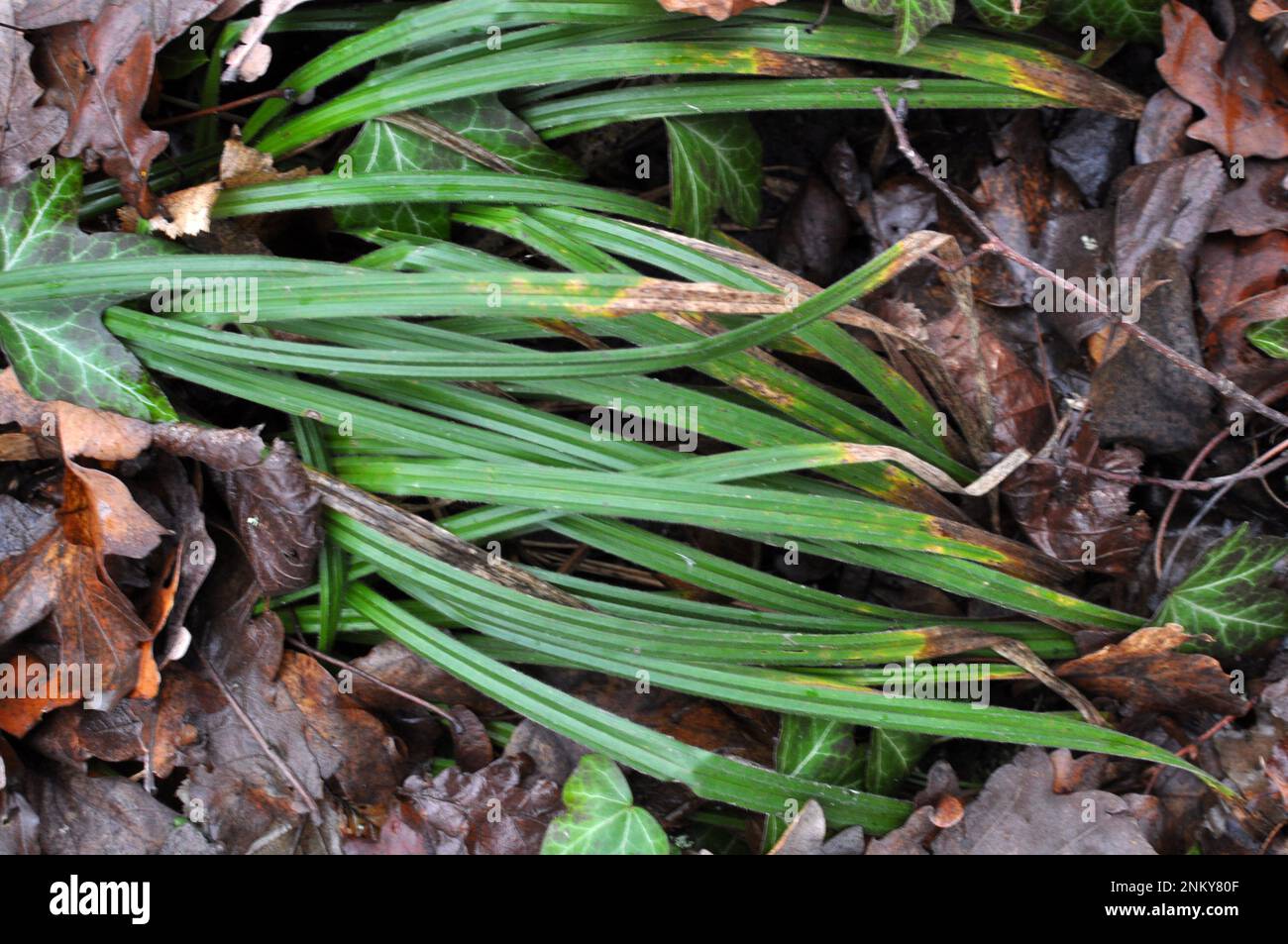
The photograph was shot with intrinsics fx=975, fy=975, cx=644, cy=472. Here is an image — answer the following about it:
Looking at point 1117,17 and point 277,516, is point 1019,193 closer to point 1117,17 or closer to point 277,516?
point 1117,17

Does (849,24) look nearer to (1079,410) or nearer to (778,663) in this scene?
(1079,410)

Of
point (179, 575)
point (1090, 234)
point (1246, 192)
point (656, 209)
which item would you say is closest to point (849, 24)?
point (656, 209)

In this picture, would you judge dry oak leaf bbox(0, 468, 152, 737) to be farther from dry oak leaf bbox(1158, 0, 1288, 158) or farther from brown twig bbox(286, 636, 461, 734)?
dry oak leaf bbox(1158, 0, 1288, 158)

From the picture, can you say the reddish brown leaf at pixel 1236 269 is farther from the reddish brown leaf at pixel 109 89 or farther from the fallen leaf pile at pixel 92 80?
the reddish brown leaf at pixel 109 89

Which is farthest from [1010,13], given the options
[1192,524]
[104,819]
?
[104,819]

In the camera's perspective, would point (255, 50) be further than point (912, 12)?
Yes

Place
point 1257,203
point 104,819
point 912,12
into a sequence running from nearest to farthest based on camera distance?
1. point 912,12
2. point 1257,203
3. point 104,819
